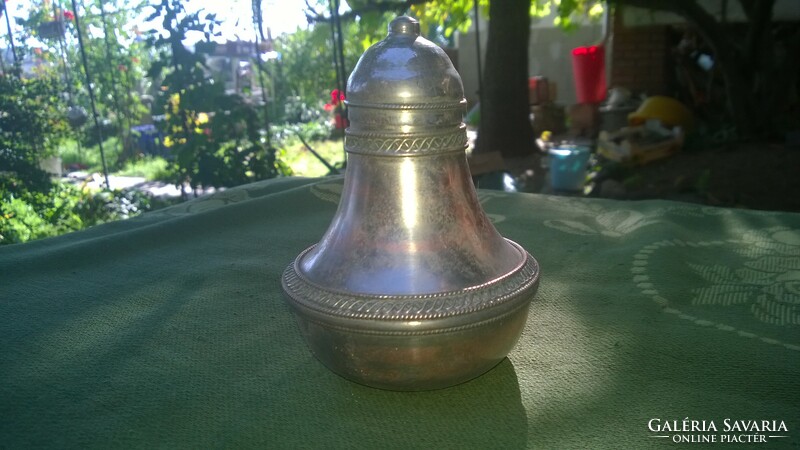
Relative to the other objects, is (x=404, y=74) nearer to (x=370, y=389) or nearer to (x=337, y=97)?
(x=370, y=389)

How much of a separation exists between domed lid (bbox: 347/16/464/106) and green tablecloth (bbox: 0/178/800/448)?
1.66ft

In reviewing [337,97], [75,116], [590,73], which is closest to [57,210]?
[337,97]

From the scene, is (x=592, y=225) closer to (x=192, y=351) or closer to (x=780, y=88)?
(x=192, y=351)

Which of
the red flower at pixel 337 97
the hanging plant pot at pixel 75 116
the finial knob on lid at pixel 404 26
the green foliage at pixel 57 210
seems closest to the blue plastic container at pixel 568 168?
the red flower at pixel 337 97

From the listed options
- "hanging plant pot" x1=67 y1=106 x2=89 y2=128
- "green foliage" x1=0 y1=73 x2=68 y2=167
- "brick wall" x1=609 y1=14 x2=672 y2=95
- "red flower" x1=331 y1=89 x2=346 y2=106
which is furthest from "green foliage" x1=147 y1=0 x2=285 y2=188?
"brick wall" x1=609 y1=14 x2=672 y2=95

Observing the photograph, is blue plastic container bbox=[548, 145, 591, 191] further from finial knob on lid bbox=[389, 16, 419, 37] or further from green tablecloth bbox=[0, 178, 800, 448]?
finial knob on lid bbox=[389, 16, 419, 37]

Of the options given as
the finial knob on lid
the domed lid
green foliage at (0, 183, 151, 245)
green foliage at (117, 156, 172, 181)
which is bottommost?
green foliage at (117, 156, 172, 181)

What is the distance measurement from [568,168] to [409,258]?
14.9ft

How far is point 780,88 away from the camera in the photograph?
616 cm

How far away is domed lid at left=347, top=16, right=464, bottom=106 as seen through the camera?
1034mm

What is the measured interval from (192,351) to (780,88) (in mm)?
6438

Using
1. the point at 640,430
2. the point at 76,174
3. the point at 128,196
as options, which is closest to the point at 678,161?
the point at 128,196

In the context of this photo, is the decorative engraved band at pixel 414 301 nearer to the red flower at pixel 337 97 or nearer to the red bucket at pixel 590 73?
the red flower at pixel 337 97

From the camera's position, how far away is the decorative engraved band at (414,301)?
3.18 feet
